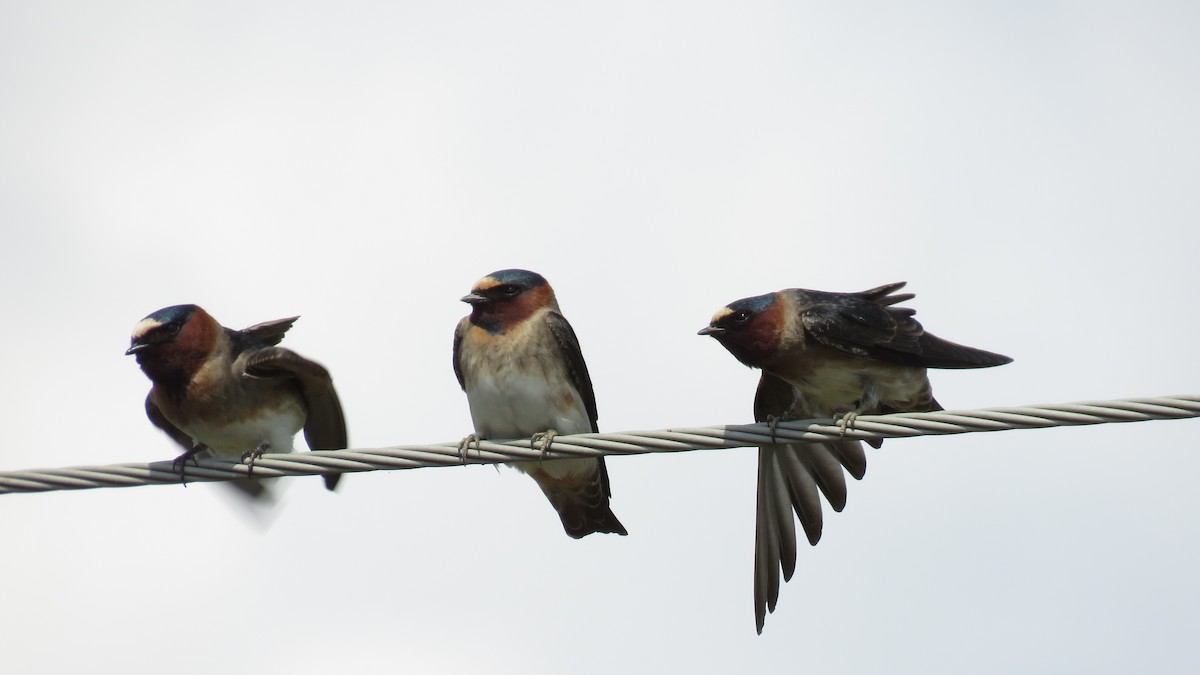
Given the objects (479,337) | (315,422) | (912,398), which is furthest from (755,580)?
(315,422)

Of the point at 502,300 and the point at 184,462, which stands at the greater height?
the point at 502,300

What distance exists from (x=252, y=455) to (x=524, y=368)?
120 cm

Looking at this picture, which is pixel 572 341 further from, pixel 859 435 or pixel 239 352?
pixel 859 435

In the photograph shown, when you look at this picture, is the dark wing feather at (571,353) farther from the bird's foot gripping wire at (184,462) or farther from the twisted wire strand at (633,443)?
the bird's foot gripping wire at (184,462)

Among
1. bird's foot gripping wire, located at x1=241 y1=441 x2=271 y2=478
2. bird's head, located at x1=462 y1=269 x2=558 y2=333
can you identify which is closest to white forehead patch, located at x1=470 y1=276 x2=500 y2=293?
bird's head, located at x1=462 y1=269 x2=558 y2=333

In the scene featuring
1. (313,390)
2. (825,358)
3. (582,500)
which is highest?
(825,358)

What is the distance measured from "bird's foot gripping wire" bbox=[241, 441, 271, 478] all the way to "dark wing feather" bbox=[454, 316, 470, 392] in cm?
91

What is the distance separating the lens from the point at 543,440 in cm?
619

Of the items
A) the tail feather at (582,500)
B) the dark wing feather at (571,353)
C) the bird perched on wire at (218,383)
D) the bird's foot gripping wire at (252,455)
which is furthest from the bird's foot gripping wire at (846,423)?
the bird perched on wire at (218,383)

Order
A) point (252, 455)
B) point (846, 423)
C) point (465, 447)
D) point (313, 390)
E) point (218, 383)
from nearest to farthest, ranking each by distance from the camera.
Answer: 1. point (846, 423)
2. point (465, 447)
3. point (252, 455)
4. point (218, 383)
5. point (313, 390)

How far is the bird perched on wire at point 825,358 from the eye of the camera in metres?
6.79

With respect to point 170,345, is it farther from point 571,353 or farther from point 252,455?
point 571,353

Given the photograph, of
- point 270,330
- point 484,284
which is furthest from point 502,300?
point 270,330

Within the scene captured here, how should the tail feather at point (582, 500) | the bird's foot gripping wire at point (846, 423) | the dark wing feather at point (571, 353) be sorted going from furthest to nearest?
1. the tail feather at point (582, 500)
2. the dark wing feather at point (571, 353)
3. the bird's foot gripping wire at point (846, 423)
